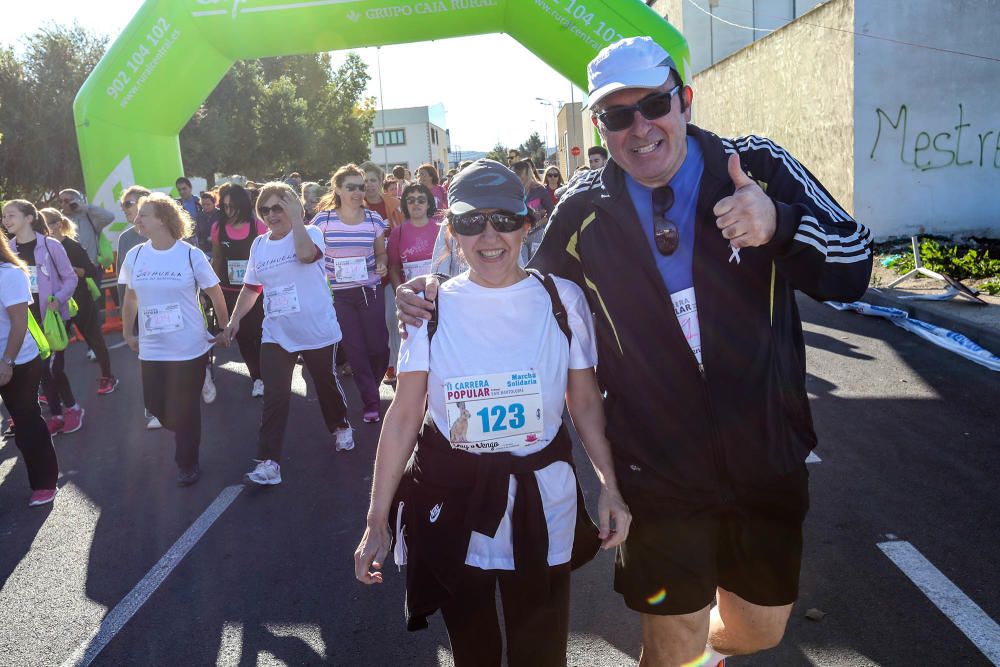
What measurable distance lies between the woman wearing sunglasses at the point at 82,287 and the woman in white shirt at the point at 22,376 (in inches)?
124

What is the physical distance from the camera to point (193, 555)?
4578 millimetres

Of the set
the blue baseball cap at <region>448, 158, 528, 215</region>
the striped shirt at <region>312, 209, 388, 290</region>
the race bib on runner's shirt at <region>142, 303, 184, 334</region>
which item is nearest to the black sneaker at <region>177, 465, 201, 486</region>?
A: the race bib on runner's shirt at <region>142, 303, 184, 334</region>

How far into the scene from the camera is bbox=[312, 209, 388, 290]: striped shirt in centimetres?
683

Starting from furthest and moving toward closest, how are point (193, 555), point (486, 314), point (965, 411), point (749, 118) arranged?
point (749, 118), point (965, 411), point (193, 555), point (486, 314)

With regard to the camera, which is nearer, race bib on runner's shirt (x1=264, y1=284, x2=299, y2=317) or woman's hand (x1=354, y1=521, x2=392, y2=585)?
woman's hand (x1=354, y1=521, x2=392, y2=585)

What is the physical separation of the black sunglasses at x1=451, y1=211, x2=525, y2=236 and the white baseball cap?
1.30 ft

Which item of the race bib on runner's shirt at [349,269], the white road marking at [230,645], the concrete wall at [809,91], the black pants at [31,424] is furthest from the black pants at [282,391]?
the concrete wall at [809,91]

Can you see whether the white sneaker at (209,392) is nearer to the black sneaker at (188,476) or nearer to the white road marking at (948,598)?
the black sneaker at (188,476)

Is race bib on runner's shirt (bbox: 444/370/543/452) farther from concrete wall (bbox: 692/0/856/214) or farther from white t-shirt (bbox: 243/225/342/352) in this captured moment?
concrete wall (bbox: 692/0/856/214)

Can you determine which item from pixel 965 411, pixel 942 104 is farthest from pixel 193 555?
pixel 942 104

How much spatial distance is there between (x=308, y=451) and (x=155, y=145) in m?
7.43

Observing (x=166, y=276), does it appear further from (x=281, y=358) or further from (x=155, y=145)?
(x=155, y=145)

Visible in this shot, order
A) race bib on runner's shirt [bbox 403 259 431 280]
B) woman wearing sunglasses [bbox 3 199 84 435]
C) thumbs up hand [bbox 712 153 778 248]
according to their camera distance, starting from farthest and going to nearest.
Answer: race bib on runner's shirt [bbox 403 259 431 280] → woman wearing sunglasses [bbox 3 199 84 435] → thumbs up hand [bbox 712 153 778 248]

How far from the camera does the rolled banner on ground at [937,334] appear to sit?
7.47 meters
